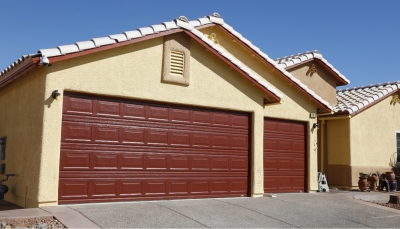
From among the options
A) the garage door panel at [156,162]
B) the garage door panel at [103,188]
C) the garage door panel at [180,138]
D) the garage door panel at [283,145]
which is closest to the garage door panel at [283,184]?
the garage door panel at [283,145]

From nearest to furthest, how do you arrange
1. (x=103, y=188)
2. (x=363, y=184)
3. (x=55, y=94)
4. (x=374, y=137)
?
(x=55, y=94)
(x=103, y=188)
(x=363, y=184)
(x=374, y=137)

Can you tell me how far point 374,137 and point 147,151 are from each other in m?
9.98

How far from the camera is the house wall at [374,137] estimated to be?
16031 millimetres

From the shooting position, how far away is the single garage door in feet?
43.2

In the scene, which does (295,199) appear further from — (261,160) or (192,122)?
(192,122)

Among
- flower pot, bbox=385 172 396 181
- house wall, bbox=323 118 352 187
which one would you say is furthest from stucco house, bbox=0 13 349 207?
flower pot, bbox=385 172 396 181

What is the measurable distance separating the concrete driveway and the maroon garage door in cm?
45

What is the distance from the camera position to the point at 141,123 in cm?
1052

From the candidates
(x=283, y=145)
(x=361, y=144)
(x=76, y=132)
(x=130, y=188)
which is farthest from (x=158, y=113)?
(x=361, y=144)

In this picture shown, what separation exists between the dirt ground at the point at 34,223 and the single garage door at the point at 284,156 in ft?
22.6

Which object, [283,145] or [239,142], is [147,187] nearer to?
[239,142]

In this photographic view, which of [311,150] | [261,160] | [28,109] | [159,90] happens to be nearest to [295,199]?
[261,160]

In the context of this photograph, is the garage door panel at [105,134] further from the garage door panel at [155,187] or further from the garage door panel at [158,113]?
the garage door panel at [155,187]

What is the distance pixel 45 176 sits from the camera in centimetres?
904
